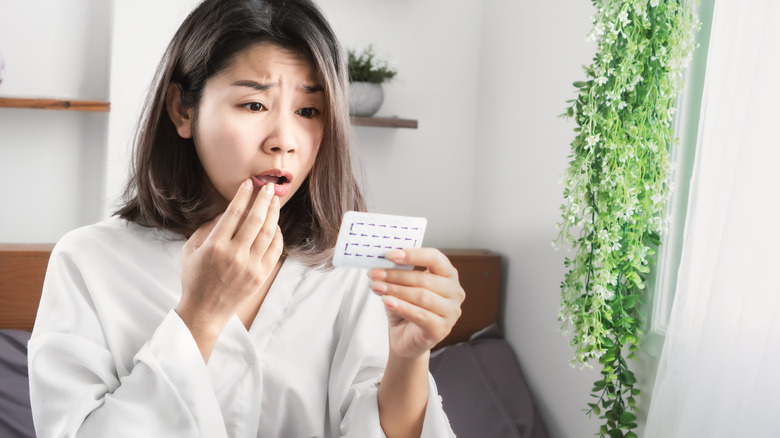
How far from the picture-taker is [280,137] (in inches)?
40.3

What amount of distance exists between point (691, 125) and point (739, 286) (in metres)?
0.37

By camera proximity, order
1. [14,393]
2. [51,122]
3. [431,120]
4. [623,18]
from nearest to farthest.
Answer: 1. [623,18]
2. [14,393]
3. [51,122]
4. [431,120]

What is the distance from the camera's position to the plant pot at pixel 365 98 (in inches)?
90.4

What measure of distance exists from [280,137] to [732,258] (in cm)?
70

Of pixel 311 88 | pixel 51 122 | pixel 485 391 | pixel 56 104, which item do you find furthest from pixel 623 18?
pixel 51 122

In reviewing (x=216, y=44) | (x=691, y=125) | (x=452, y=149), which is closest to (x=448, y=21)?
(x=452, y=149)

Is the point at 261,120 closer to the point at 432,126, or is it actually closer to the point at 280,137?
the point at 280,137

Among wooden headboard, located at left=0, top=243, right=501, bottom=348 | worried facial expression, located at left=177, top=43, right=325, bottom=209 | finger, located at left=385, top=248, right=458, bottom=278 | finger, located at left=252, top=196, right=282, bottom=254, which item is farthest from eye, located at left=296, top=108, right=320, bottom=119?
wooden headboard, located at left=0, top=243, right=501, bottom=348

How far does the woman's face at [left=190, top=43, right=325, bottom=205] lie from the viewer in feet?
3.37

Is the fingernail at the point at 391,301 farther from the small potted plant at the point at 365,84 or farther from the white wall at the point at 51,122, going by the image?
the white wall at the point at 51,122

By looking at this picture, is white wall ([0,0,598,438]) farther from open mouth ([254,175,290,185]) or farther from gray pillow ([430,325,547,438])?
open mouth ([254,175,290,185])

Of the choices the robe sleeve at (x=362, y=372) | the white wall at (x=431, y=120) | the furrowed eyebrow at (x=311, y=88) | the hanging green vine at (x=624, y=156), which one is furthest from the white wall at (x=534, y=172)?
the furrowed eyebrow at (x=311, y=88)

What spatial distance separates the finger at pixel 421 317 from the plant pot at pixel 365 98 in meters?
1.46

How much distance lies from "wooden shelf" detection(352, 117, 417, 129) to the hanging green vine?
1027 mm
